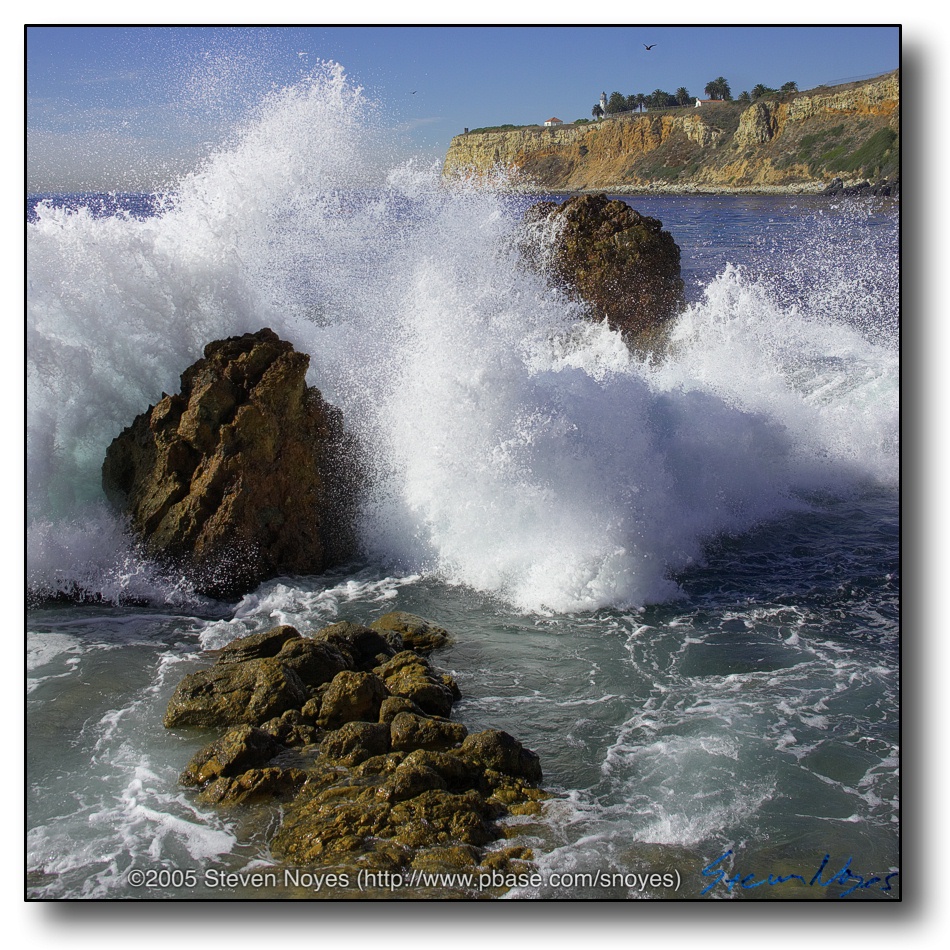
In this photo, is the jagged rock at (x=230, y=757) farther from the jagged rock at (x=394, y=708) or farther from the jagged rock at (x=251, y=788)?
the jagged rock at (x=394, y=708)

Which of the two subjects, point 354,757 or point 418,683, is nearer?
point 354,757

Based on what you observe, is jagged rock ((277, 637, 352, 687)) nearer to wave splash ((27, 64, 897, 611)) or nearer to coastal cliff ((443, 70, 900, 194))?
Answer: wave splash ((27, 64, 897, 611))

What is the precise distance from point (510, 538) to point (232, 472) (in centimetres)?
213

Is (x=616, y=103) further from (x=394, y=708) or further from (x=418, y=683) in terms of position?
(x=394, y=708)

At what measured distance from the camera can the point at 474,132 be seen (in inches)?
269

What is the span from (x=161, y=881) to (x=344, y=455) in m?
4.57

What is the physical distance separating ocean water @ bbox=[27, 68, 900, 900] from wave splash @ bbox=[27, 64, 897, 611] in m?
0.03

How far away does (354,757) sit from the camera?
465cm

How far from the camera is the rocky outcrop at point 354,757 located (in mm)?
4047

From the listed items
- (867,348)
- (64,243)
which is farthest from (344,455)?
(867,348)

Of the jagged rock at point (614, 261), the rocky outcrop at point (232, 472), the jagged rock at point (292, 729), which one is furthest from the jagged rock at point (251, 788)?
the jagged rock at point (614, 261)

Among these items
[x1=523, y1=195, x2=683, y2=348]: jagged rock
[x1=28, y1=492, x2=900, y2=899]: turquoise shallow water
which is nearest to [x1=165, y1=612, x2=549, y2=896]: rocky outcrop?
[x1=28, y1=492, x2=900, y2=899]: turquoise shallow water
